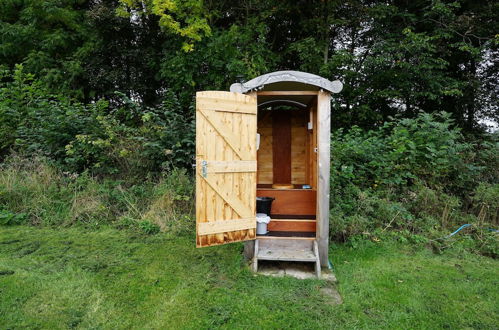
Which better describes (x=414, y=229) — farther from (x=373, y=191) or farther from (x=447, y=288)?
(x=447, y=288)

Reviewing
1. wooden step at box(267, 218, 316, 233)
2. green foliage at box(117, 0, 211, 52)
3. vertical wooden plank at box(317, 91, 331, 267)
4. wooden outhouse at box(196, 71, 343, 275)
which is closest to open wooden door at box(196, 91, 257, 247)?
wooden outhouse at box(196, 71, 343, 275)

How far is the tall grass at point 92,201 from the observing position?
4.81 metres

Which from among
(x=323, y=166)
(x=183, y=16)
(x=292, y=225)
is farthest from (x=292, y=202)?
(x=183, y=16)

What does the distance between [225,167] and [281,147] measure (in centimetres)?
217

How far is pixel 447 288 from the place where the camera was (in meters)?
2.92

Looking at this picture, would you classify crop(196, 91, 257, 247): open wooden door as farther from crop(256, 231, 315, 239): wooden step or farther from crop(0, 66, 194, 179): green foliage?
crop(0, 66, 194, 179): green foliage

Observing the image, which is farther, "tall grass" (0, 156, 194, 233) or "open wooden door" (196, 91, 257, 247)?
"tall grass" (0, 156, 194, 233)

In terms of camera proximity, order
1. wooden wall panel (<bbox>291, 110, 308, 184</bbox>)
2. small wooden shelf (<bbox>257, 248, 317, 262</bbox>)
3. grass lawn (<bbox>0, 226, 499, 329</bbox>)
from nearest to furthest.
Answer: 1. grass lawn (<bbox>0, 226, 499, 329</bbox>)
2. small wooden shelf (<bbox>257, 248, 317, 262</bbox>)
3. wooden wall panel (<bbox>291, 110, 308, 184</bbox>)

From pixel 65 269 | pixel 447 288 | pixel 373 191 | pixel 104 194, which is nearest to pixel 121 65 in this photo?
pixel 104 194

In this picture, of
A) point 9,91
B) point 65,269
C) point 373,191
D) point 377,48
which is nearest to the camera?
point 65,269

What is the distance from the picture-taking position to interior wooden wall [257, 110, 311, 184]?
5105mm

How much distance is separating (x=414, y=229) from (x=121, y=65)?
369 inches

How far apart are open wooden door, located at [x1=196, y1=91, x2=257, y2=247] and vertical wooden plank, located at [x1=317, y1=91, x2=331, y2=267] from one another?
789 millimetres

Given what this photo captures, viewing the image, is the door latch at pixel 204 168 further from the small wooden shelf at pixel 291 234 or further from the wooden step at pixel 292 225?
the wooden step at pixel 292 225
